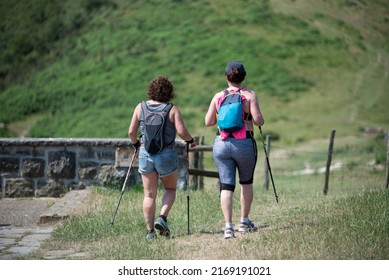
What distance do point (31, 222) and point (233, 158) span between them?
330 cm

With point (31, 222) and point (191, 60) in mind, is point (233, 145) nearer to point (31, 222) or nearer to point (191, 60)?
point (31, 222)

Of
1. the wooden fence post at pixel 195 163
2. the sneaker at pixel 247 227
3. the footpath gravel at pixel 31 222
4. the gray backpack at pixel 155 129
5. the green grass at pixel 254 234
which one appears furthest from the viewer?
the wooden fence post at pixel 195 163

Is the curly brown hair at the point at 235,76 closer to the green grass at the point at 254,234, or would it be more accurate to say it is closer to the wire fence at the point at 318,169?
the green grass at the point at 254,234

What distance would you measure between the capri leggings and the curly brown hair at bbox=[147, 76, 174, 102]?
0.65 m

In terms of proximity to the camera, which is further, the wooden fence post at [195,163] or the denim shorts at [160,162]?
the wooden fence post at [195,163]

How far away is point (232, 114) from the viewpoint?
716 centimetres

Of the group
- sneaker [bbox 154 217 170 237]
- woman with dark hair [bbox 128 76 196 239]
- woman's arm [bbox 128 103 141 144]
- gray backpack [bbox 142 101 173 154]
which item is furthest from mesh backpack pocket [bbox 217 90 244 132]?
sneaker [bbox 154 217 170 237]

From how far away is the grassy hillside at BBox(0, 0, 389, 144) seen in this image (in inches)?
1003

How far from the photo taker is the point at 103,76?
28.7 m

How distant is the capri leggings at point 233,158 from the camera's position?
722 cm

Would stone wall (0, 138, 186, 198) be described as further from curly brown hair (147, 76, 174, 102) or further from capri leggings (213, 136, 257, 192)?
capri leggings (213, 136, 257, 192)

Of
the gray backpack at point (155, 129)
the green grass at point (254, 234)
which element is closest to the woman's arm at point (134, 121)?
the gray backpack at point (155, 129)

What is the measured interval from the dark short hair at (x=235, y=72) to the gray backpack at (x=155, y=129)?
66 cm

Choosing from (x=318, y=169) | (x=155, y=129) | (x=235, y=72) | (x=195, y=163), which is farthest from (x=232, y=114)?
(x=318, y=169)
